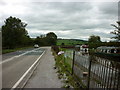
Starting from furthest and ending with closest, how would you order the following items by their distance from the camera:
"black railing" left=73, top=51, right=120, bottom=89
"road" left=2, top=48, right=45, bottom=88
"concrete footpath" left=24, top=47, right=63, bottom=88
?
"road" left=2, top=48, right=45, bottom=88 < "concrete footpath" left=24, top=47, right=63, bottom=88 < "black railing" left=73, top=51, right=120, bottom=89

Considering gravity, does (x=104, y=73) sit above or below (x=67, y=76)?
above

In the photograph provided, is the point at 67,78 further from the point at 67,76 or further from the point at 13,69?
the point at 13,69

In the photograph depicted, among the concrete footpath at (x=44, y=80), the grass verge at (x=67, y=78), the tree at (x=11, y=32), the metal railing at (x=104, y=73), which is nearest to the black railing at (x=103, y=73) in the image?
the metal railing at (x=104, y=73)

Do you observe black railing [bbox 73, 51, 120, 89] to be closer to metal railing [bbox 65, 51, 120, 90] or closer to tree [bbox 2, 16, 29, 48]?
metal railing [bbox 65, 51, 120, 90]

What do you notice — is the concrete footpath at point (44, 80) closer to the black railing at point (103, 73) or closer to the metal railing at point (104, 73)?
the metal railing at point (104, 73)

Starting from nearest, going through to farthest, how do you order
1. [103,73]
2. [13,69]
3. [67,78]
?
1. [103,73]
2. [67,78]
3. [13,69]

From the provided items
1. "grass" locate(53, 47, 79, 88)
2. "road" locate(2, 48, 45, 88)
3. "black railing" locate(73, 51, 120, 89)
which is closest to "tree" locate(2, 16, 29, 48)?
"road" locate(2, 48, 45, 88)

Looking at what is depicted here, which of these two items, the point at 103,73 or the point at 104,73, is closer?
the point at 104,73

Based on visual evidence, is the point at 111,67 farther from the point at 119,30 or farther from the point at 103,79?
the point at 119,30

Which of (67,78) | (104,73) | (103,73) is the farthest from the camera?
A: (67,78)

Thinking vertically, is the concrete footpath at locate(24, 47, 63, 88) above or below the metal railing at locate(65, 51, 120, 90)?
below

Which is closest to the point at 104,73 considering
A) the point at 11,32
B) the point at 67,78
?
the point at 67,78

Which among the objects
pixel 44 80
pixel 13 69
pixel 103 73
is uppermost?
pixel 103 73

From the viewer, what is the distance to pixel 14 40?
54875mm
